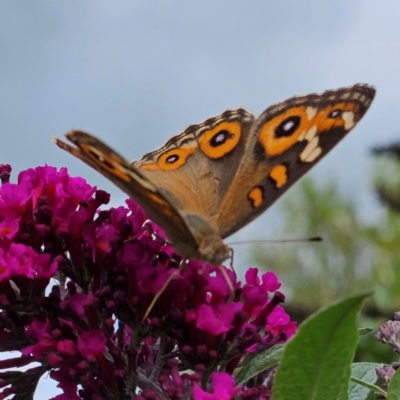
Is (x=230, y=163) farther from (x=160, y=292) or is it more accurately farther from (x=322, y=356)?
(x=322, y=356)

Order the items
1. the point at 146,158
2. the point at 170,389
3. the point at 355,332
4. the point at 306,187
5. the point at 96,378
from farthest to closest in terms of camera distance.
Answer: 1. the point at 306,187
2. the point at 146,158
3. the point at 96,378
4. the point at 170,389
5. the point at 355,332

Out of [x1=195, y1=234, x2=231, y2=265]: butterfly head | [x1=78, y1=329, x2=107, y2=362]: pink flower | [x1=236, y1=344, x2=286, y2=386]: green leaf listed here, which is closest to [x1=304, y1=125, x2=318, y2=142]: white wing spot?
[x1=195, y1=234, x2=231, y2=265]: butterfly head

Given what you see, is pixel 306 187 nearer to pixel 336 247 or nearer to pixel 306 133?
pixel 336 247

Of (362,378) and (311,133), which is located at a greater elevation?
(311,133)

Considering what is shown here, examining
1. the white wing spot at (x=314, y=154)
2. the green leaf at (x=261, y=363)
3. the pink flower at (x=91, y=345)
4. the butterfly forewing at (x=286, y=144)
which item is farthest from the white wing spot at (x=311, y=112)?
the pink flower at (x=91, y=345)

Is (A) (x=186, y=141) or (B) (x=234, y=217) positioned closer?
(B) (x=234, y=217)

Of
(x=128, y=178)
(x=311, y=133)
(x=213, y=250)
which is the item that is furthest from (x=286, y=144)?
(x=128, y=178)

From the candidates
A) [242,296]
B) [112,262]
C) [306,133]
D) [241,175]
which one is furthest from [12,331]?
[306,133]
